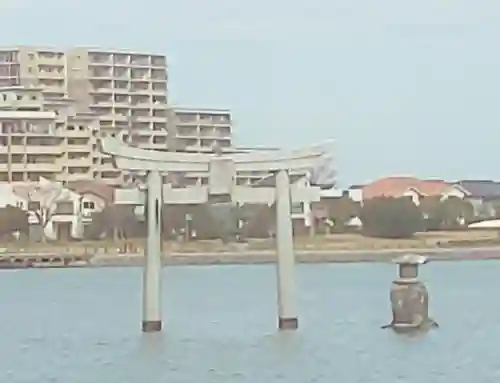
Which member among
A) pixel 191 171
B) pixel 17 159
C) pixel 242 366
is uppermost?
pixel 17 159

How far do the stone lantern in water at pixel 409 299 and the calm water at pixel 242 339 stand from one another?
37 cm

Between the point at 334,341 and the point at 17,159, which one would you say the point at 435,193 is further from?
the point at 334,341

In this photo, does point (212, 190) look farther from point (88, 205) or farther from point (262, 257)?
point (88, 205)

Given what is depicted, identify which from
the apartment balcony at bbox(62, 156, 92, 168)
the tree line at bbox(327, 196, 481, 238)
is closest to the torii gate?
the tree line at bbox(327, 196, 481, 238)

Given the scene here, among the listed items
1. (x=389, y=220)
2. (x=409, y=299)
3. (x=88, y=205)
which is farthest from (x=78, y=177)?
(x=409, y=299)

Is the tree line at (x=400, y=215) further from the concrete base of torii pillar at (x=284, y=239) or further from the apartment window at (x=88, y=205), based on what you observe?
the concrete base of torii pillar at (x=284, y=239)

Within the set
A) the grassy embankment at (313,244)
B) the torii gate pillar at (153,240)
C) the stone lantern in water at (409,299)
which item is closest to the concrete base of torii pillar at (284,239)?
the stone lantern in water at (409,299)

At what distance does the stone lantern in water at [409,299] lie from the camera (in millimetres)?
28453

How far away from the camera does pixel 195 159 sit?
28875 millimetres

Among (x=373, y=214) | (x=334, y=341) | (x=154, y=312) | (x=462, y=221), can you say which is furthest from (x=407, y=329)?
(x=462, y=221)

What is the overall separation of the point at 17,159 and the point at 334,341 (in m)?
72.8

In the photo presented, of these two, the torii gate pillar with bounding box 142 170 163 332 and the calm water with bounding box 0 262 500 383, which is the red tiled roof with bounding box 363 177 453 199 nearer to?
the calm water with bounding box 0 262 500 383

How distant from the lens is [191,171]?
28.9 meters

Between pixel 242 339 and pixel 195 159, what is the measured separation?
393 cm
